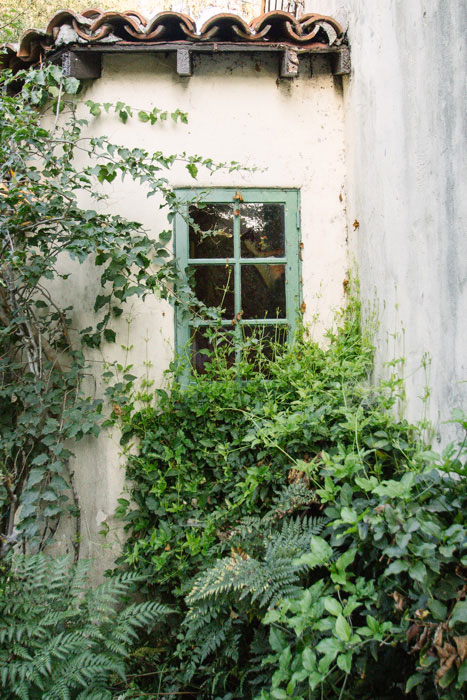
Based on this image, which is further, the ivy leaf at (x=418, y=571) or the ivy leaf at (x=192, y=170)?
the ivy leaf at (x=192, y=170)

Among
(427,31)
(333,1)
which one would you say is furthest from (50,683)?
(333,1)

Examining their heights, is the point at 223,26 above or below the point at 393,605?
above

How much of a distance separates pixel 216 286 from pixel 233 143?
106 cm

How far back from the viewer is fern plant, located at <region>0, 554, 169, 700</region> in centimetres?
222

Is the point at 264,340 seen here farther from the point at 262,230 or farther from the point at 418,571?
the point at 418,571

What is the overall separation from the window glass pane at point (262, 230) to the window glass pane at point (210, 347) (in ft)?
2.11

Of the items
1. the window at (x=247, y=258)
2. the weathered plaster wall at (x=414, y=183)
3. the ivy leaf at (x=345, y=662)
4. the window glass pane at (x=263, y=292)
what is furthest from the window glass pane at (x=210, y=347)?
the ivy leaf at (x=345, y=662)

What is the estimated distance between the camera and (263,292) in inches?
143

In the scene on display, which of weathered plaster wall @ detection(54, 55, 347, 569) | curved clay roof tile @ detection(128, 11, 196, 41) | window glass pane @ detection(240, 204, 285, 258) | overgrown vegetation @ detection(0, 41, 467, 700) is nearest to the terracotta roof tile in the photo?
curved clay roof tile @ detection(128, 11, 196, 41)

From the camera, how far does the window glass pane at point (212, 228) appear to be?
11.8 feet

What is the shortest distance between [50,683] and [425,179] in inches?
120

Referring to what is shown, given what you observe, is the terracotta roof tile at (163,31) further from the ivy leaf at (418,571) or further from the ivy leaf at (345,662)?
the ivy leaf at (345,662)

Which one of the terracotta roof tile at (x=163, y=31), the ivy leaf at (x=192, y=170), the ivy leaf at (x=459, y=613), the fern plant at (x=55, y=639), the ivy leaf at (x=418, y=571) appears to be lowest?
the fern plant at (x=55, y=639)

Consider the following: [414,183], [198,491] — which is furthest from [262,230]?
[198,491]
